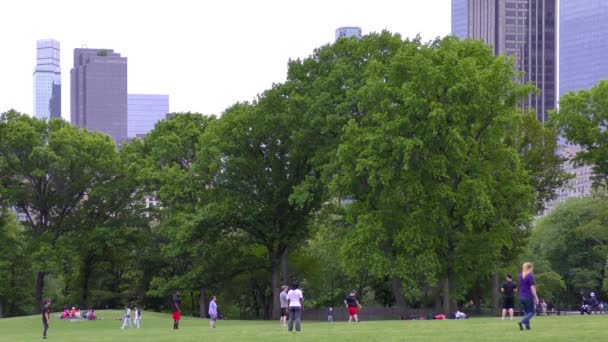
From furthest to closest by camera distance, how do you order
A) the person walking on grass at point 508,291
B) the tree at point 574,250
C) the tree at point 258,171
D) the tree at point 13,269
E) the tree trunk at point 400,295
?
the tree at point 574,250 < the tree at point 13,269 < the tree at point 258,171 < the tree trunk at point 400,295 < the person walking on grass at point 508,291

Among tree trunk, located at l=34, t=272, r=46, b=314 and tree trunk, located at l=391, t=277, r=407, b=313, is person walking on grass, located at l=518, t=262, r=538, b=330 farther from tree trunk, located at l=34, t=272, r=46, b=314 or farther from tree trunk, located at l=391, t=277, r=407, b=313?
tree trunk, located at l=34, t=272, r=46, b=314

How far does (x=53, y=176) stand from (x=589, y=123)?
4119cm

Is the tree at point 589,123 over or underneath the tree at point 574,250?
over

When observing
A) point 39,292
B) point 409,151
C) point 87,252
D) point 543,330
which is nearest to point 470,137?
point 409,151

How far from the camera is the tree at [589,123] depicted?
71.0 m

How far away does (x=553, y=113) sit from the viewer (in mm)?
74062

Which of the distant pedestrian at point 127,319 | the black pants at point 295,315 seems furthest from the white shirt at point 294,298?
the distant pedestrian at point 127,319

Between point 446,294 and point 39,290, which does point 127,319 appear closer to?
point 446,294

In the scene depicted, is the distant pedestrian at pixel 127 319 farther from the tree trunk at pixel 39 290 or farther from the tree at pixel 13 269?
the tree trunk at pixel 39 290

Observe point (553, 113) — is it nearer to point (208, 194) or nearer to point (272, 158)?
point (272, 158)

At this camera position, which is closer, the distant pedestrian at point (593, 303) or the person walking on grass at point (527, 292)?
the person walking on grass at point (527, 292)

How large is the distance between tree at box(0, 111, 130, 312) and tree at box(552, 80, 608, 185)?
114 feet

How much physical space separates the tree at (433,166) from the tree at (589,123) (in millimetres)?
10528

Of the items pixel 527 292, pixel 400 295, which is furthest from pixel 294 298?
pixel 400 295
